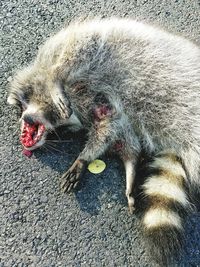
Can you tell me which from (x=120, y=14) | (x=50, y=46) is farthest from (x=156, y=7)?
(x=50, y=46)

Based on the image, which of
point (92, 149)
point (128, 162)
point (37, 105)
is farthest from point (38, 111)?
point (128, 162)

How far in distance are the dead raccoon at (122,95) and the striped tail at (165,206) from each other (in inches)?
0.5

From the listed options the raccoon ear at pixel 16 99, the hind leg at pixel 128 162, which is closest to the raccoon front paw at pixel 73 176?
the hind leg at pixel 128 162

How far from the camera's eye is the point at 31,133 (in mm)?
3084

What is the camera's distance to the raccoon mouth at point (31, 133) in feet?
9.92

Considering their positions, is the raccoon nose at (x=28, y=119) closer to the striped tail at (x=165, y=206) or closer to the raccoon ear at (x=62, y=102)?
the raccoon ear at (x=62, y=102)

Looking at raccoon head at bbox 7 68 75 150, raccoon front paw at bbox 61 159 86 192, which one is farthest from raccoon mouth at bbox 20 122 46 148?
raccoon front paw at bbox 61 159 86 192

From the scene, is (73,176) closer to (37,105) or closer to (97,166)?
(97,166)

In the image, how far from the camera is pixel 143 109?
3.06 meters

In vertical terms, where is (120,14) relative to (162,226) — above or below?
above

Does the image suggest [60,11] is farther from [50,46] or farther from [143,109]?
[143,109]

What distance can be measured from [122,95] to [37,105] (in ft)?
1.75

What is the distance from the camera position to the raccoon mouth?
302 centimetres

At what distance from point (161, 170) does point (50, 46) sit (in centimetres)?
110
